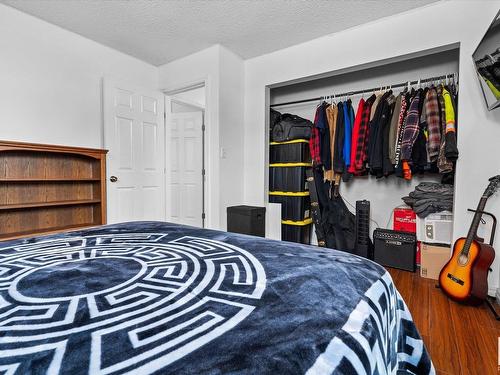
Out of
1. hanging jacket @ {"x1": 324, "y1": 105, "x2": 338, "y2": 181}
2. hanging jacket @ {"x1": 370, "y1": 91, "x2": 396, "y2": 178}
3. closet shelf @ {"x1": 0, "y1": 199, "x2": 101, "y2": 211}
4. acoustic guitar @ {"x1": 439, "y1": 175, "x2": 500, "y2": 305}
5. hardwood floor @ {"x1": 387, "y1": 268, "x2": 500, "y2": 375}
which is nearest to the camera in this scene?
hardwood floor @ {"x1": 387, "y1": 268, "x2": 500, "y2": 375}

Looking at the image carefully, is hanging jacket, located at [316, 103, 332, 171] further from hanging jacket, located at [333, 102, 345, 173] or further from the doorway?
the doorway

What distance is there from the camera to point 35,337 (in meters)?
0.47

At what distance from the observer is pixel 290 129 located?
326cm

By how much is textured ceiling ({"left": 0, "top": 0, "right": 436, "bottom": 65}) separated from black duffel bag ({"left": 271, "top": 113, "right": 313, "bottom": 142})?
2.73 feet

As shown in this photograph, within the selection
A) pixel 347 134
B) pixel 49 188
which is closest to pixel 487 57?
pixel 347 134

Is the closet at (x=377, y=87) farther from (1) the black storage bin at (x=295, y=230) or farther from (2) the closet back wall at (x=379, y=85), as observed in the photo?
(1) the black storage bin at (x=295, y=230)

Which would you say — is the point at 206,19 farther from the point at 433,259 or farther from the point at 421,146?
the point at 433,259

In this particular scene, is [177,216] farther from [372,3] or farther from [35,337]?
[35,337]

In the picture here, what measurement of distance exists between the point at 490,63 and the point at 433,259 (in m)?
1.62

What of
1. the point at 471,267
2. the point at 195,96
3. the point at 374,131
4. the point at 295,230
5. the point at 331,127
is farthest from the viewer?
the point at 195,96

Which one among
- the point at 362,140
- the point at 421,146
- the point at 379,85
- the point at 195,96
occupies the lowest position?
the point at 421,146

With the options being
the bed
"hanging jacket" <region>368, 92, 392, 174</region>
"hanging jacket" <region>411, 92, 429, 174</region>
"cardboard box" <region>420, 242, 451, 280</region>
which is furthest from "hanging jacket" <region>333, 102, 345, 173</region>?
the bed

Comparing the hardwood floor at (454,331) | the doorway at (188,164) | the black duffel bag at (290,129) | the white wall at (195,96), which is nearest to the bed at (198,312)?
the hardwood floor at (454,331)

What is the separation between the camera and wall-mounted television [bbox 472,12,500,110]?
174 cm
